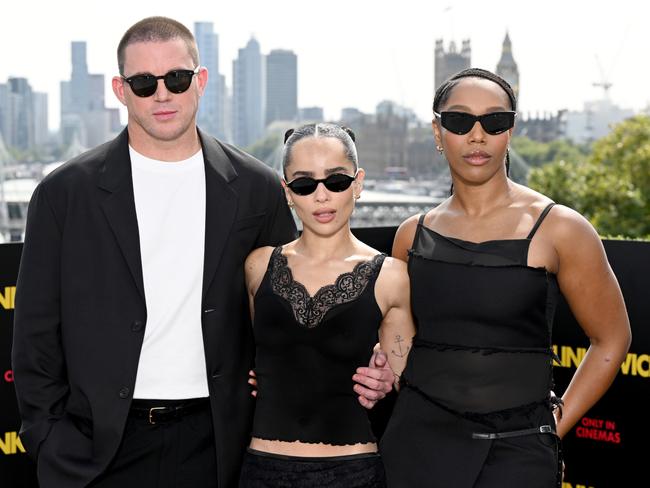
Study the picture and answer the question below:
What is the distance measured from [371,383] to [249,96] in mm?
163521

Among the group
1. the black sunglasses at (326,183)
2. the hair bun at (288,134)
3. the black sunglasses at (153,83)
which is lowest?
the black sunglasses at (326,183)

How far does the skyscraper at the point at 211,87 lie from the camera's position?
149 m

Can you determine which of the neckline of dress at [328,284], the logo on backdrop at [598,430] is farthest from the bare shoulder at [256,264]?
the logo on backdrop at [598,430]

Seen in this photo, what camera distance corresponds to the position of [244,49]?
564 ft

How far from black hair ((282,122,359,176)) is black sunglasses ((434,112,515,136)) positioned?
40 centimetres

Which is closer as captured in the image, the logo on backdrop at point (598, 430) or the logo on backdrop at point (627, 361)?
the logo on backdrop at point (627, 361)

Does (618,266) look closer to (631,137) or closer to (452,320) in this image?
(452,320)

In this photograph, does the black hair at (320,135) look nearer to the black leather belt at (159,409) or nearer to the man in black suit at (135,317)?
the man in black suit at (135,317)

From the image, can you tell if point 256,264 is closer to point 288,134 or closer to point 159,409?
point 288,134

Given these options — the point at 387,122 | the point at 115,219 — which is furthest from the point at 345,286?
the point at 387,122

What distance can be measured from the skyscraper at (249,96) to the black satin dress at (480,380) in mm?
152181

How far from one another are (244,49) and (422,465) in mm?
172449

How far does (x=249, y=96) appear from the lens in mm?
164625

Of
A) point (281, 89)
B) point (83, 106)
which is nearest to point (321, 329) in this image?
point (83, 106)
